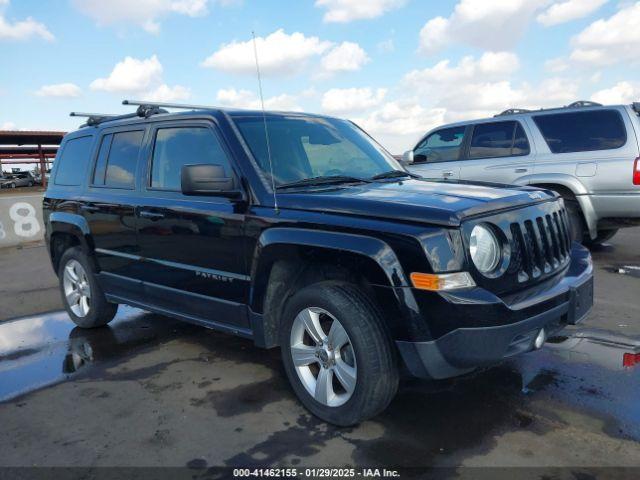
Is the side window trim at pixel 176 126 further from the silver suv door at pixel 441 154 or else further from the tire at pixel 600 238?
the tire at pixel 600 238


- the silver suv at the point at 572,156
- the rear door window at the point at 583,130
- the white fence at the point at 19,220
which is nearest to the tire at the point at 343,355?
the silver suv at the point at 572,156

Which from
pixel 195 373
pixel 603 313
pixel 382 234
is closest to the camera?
pixel 382 234

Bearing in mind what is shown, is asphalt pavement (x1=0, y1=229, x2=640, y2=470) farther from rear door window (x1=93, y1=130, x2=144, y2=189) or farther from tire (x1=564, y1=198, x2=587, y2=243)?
tire (x1=564, y1=198, x2=587, y2=243)

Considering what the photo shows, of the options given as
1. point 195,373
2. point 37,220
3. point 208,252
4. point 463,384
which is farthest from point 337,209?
point 37,220

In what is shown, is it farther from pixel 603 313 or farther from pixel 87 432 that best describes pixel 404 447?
pixel 603 313

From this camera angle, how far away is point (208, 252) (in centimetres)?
379

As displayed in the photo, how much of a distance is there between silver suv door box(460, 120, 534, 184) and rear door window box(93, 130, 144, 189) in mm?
5157

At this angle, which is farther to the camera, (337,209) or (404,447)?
(337,209)

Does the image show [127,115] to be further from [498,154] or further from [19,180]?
[19,180]

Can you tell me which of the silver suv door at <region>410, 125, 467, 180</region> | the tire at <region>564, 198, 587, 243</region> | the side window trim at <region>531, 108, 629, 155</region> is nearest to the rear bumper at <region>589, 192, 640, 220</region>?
the tire at <region>564, 198, 587, 243</region>

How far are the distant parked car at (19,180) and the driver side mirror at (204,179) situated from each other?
4617 cm

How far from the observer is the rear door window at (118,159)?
449 cm

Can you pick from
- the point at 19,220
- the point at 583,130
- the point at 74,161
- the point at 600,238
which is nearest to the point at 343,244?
the point at 74,161

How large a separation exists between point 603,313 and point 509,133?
3.57 m
